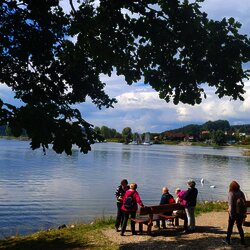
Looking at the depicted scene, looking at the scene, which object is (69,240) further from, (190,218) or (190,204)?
(190,204)

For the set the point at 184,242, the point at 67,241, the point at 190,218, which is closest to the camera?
the point at 184,242

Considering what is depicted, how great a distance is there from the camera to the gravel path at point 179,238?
1141 cm

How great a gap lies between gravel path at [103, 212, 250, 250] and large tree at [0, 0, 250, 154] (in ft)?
15.4

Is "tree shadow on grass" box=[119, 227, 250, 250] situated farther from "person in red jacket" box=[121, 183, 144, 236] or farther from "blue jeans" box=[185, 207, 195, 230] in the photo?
"person in red jacket" box=[121, 183, 144, 236]

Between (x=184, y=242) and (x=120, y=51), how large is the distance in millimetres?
6295

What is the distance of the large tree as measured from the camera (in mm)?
7664

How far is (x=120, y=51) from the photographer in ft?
29.7

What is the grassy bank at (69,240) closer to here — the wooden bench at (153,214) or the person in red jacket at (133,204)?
the person in red jacket at (133,204)

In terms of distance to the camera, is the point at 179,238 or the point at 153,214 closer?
the point at 179,238

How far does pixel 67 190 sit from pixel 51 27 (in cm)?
2440

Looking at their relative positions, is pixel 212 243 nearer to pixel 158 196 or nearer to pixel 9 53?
pixel 9 53

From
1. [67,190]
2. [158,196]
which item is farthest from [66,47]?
[67,190]

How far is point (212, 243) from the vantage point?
1167 centimetres

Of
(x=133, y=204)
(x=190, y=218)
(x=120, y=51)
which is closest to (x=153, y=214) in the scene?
(x=133, y=204)
